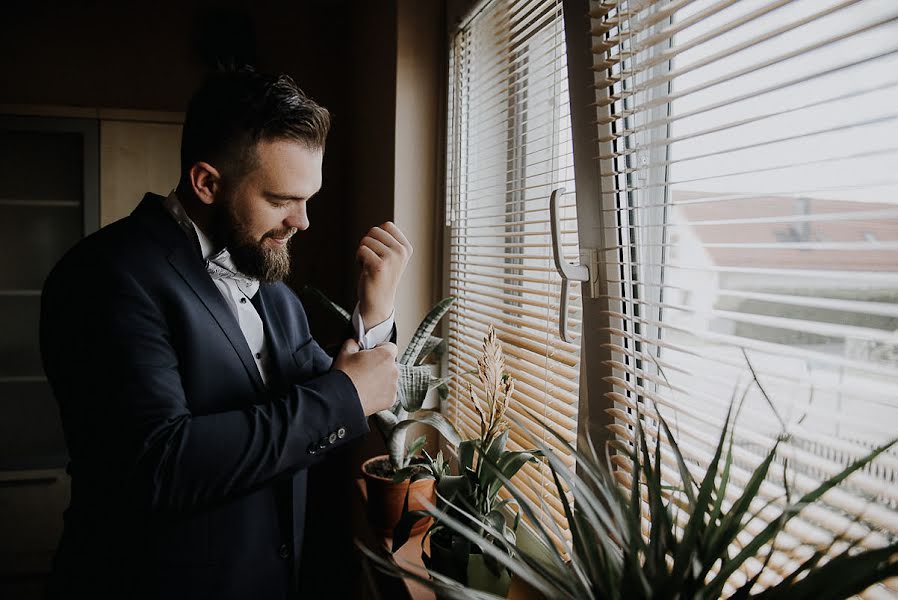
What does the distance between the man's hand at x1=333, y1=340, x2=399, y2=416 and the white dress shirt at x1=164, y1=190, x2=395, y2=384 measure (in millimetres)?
127

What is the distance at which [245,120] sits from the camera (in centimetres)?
123

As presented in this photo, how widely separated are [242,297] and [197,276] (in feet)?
0.67

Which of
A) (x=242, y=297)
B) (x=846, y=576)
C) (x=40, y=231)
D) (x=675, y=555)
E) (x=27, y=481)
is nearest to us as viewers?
(x=846, y=576)

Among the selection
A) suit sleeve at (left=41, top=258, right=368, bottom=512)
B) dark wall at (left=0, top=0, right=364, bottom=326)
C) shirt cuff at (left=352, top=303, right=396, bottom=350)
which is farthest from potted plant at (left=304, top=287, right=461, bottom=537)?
dark wall at (left=0, top=0, right=364, bottom=326)

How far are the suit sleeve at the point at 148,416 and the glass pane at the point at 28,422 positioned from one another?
71.2 inches

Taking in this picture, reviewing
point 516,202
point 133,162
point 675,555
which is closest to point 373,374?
point 516,202

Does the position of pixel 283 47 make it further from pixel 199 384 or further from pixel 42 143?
pixel 199 384

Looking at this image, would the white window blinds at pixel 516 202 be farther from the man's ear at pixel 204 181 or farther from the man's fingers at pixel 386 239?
the man's ear at pixel 204 181

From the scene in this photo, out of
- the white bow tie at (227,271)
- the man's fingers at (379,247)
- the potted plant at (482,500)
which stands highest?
the man's fingers at (379,247)

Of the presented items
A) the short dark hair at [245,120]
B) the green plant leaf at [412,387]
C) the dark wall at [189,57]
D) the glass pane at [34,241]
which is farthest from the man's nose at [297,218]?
the glass pane at [34,241]

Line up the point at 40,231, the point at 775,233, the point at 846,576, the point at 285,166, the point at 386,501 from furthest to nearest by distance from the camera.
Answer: the point at 40,231 → the point at 386,501 → the point at 285,166 → the point at 775,233 → the point at 846,576

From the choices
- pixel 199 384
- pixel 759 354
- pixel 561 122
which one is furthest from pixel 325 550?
pixel 759 354

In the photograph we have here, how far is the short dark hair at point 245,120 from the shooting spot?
1227mm

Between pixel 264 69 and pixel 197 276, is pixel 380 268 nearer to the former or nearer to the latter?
pixel 197 276
